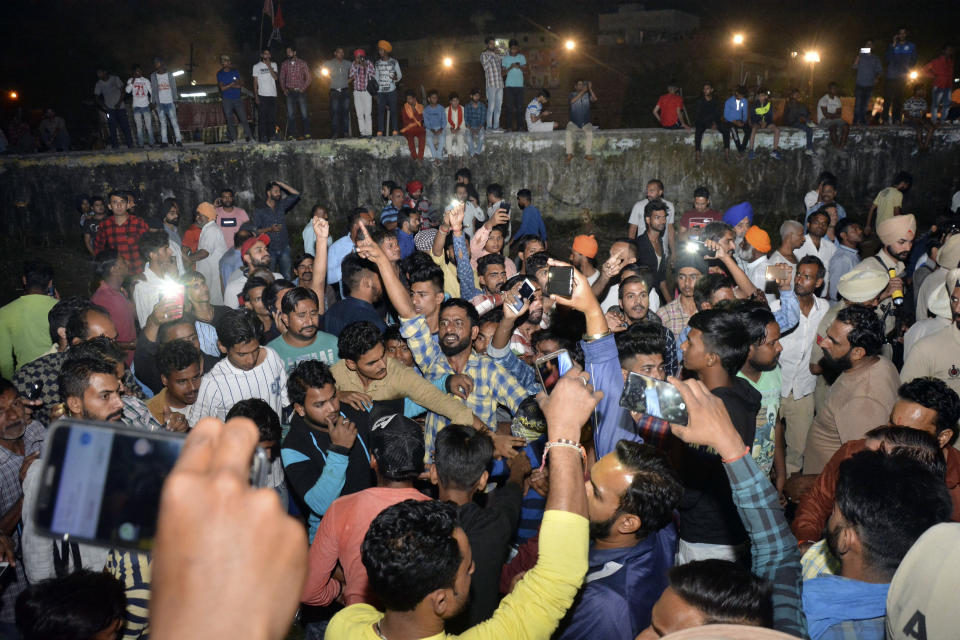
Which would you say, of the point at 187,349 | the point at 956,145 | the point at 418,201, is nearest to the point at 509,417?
the point at 187,349

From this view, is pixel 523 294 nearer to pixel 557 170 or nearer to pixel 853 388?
pixel 853 388

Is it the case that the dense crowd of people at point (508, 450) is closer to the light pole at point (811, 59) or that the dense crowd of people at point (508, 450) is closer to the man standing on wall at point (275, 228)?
the man standing on wall at point (275, 228)

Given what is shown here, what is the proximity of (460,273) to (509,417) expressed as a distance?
220cm

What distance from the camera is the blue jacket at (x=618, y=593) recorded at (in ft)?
7.39

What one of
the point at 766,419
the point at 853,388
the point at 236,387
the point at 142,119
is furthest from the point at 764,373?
the point at 142,119

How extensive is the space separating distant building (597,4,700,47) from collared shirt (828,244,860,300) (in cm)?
2011

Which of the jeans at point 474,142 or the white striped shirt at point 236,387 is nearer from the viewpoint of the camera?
the white striped shirt at point 236,387

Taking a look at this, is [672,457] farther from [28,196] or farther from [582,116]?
[28,196]

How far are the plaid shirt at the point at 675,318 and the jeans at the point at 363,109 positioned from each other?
1015 cm

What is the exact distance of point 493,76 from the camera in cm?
1378

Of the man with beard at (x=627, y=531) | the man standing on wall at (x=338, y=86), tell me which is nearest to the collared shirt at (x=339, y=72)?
the man standing on wall at (x=338, y=86)

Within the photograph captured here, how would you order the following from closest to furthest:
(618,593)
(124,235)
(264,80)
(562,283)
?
1. (618,593)
2. (562,283)
3. (124,235)
4. (264,80)

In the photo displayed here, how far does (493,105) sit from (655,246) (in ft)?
24.0

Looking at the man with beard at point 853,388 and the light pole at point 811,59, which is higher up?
the light pole at point 811,59
